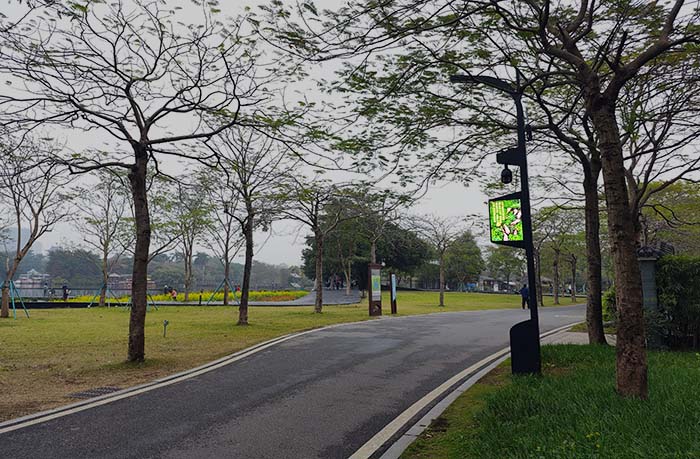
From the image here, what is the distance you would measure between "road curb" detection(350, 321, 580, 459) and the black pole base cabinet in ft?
2.63

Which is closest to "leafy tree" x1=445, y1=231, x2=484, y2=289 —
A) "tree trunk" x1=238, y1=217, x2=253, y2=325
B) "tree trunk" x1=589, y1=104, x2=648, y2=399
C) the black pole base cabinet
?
"tree trunk" x1=238, y1=217, x2=253, y2=325

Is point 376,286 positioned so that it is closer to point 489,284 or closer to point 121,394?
point 121,394

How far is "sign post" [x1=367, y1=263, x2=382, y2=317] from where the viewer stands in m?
23.3

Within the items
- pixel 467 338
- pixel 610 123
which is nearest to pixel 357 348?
pixel 467 338

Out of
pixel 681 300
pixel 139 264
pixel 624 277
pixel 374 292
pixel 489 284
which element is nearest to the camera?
pixel 624 277

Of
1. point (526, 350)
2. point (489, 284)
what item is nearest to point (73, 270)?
point (489, 284)

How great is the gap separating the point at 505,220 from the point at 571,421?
3680 millimetres

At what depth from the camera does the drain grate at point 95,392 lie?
23.6 ft

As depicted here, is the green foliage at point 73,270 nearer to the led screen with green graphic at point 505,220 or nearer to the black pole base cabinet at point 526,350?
the led screen with green graphic at point 505,220

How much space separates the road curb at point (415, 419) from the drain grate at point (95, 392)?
14.5ft

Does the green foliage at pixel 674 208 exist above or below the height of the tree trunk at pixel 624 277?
above

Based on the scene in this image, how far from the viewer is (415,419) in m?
6.05

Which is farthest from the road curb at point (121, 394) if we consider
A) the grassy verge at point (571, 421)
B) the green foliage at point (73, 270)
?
the green foliage at point (73, 270)

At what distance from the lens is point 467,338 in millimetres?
14070
